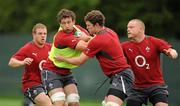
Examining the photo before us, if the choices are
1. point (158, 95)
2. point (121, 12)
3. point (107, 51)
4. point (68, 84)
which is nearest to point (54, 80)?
point (68, 84)

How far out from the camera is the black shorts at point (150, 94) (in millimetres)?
14219

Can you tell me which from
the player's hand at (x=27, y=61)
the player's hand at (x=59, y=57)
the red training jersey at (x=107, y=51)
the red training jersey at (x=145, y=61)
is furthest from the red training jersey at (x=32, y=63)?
the red training jersey at (x=107, y=51)

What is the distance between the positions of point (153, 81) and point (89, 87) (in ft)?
44.7

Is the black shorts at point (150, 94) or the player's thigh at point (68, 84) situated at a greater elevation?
the player's thigh at point (68, 84)

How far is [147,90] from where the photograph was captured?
1439 centimetres

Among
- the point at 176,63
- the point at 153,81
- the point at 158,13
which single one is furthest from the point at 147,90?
the point at 158,13

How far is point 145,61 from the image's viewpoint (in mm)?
14328

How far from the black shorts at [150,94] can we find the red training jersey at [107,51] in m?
1.19

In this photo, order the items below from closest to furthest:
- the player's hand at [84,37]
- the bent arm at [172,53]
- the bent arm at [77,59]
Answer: the bent arm at [77,59] < the bent arm at [172,53] < the player's hand at [84,37]

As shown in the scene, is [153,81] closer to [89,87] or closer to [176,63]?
[176,63]

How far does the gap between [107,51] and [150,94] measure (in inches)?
65.1

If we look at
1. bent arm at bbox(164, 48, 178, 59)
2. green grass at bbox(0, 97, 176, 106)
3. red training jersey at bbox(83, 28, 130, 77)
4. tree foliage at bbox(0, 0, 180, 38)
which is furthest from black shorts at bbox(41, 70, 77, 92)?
tree foliage at bbox(0, 0, 180, 38)

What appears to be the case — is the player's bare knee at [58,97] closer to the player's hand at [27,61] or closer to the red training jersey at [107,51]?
the player's hand at [27,61]

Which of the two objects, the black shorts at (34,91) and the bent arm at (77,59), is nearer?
the bent arm at (77,59)
